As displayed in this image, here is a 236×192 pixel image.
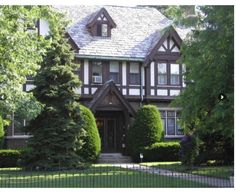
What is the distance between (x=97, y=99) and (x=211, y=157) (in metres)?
7.51

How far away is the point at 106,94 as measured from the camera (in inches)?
1156

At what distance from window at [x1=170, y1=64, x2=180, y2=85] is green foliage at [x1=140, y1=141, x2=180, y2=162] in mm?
4862

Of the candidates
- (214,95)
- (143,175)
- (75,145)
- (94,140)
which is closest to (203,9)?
(214,95)

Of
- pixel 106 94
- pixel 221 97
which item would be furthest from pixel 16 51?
pixel 106 94

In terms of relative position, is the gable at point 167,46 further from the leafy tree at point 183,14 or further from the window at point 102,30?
the leafy tree at point 183,14

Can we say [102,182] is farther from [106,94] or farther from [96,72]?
[96,72]

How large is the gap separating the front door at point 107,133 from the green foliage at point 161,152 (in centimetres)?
357

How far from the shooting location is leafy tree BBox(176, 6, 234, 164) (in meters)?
15.8

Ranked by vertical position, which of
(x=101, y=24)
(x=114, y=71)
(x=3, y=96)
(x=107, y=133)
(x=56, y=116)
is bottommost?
(x=107, y=133)

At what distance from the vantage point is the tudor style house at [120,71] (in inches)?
1181

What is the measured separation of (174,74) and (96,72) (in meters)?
5.15

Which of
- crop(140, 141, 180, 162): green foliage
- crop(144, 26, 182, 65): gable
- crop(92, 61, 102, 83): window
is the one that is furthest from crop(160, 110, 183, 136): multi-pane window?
crop(92, 61, 102, 83): window

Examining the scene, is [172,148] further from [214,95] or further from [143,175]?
[214,95]

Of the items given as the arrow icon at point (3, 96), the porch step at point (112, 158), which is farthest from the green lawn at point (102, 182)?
the porch step at point (112, 158)
